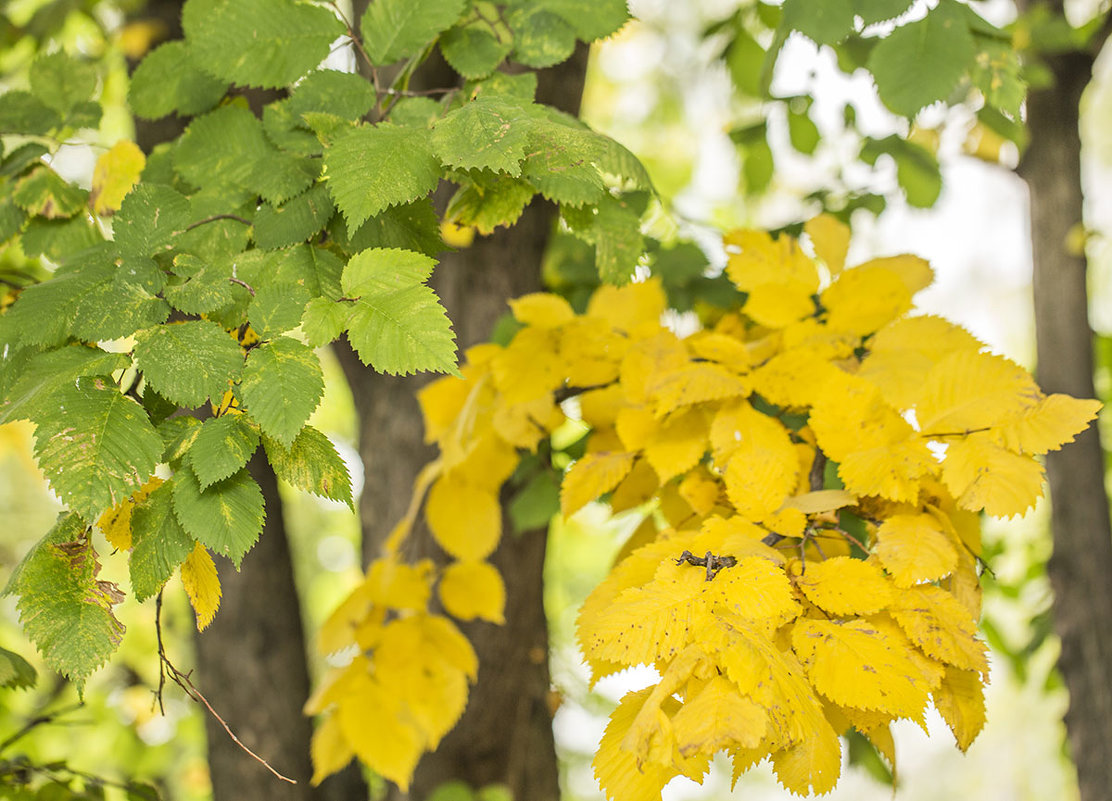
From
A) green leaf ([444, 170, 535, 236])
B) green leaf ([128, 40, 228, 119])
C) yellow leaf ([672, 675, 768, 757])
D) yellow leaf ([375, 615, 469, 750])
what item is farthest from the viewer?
yellow leaf ([375, 615, 469, 750])

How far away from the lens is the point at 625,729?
0.59m

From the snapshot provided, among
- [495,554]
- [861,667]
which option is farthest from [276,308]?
[495,554]

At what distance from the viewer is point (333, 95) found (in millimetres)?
798

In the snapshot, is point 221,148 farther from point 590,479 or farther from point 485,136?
point 590,479

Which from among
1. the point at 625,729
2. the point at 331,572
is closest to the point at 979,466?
the point at 625,729

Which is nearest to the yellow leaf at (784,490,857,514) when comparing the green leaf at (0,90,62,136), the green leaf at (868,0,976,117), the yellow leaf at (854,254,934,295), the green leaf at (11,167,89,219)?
the yellow leaf at (854,254,934,295)

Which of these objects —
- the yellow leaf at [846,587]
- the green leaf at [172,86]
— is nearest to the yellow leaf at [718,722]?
the yellow leaf at [846,587]

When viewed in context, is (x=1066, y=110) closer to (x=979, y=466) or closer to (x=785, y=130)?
(x=785, y=130)

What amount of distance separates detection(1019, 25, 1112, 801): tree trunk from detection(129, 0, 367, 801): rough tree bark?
4.96 feet

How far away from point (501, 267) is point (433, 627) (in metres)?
0.75

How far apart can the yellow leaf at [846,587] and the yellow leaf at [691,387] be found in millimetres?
203

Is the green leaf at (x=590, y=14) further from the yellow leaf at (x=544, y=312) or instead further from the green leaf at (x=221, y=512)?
the green leaf at (x=221, y=512)

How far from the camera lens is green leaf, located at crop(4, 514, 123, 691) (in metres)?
0.55

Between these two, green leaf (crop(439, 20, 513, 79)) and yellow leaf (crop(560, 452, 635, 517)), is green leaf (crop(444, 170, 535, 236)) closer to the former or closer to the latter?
green leaf (crop(439, 20, 513, 79))
